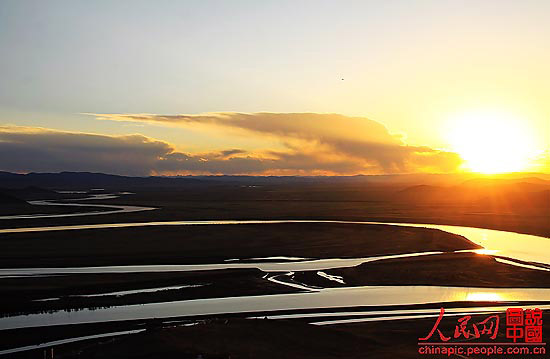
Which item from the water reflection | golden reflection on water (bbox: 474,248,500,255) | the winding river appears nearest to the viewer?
the water reflection

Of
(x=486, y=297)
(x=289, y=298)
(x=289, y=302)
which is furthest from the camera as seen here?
(x=486, y=297)

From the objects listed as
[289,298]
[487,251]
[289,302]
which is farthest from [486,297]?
[487,251]

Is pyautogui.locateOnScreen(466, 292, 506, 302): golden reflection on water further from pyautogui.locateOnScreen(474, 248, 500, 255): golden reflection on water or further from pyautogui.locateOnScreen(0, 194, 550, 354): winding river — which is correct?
pyautogui.locateOnScreen(474, 248, 500, 255): golden reflection on water

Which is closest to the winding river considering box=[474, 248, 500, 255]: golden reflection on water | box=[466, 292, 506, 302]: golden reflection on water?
box=[466, 292, 506, 302]: golden reflection on water

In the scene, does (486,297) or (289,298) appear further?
(486,297)

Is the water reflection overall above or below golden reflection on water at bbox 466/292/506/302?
below

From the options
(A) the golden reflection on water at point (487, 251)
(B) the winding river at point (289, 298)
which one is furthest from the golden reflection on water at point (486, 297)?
(A) the golden reflection on water at point (487, 251)

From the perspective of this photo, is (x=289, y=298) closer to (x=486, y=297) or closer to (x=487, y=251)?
(x=486, y=297)

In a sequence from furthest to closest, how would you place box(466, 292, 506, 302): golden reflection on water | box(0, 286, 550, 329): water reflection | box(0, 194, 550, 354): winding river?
box(466, 292, 506, 302): golden reflection on water → box(0, 194, 550, 354): winding river → box(0, 286, 550, 329): water reflection

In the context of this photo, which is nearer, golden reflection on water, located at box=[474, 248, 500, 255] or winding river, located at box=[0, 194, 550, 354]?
winding river, located at box=[0, 194, 550, 354]

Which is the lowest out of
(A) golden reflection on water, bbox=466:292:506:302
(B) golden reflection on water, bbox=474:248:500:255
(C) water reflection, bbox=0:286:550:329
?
(C) water reflection, bbox=0:286:550:329

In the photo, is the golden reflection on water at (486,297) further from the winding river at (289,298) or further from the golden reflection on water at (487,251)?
the golden reflection on water at (487,251)

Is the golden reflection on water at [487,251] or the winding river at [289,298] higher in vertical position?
the golden reflection on water at [487,251]

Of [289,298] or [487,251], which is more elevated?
[487,251]
